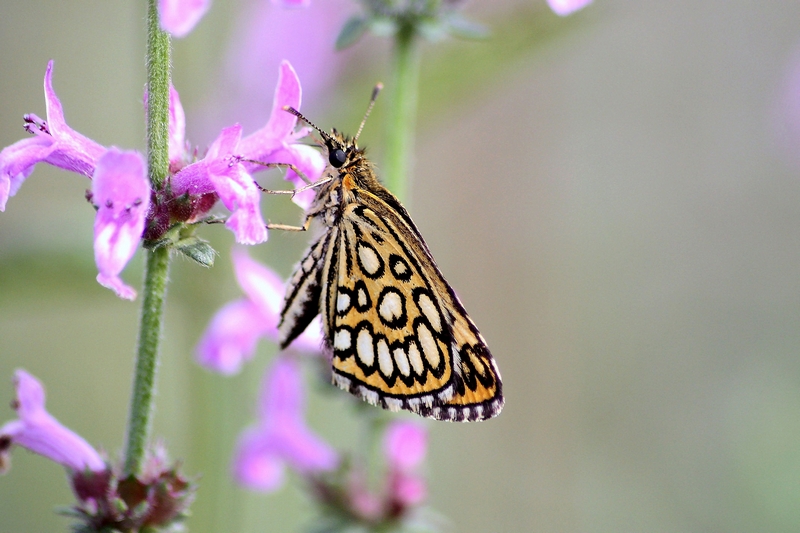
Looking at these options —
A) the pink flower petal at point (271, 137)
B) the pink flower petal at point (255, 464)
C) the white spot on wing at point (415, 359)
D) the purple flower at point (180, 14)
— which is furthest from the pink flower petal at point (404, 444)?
the purple flower at point (180, 14)

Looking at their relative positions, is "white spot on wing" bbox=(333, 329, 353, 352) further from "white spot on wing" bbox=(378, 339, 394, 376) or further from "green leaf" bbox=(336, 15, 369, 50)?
"green leaf" bbox=(336, 15, 369, 50)

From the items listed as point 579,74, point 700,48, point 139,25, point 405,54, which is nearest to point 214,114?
point 139,25

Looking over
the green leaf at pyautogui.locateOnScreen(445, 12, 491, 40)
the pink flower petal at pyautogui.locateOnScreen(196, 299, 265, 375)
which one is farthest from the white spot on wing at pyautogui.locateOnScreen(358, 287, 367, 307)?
the green leaf at pyautogui.locateOnScreen(445, 12, 491, 40)

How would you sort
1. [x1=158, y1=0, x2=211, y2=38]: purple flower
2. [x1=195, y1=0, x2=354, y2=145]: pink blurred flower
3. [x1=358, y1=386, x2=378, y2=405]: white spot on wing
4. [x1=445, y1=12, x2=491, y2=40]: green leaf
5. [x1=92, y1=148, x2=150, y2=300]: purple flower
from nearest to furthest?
[x1=158, y1=0, x2=211, y2=38]: purple flower
[x1=92, y1=148, x2=150, y2=300]: purple flower
[x1=358, y1=386, x2=378, y2=405]: white spot on wing
[x1=445, y1=12, x2=491, y2=40]: green leaf
[x1=195, y1=0, x2=354, y2=145]: pink blurred flower

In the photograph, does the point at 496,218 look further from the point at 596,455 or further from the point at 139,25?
the point at 139,25

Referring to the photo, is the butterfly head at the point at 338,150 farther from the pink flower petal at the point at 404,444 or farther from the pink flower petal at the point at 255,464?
the pink flower petal at the point at 255,464

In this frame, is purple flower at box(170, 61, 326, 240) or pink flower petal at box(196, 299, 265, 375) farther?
pink flower petal at box(196, 299, 265, 375)
